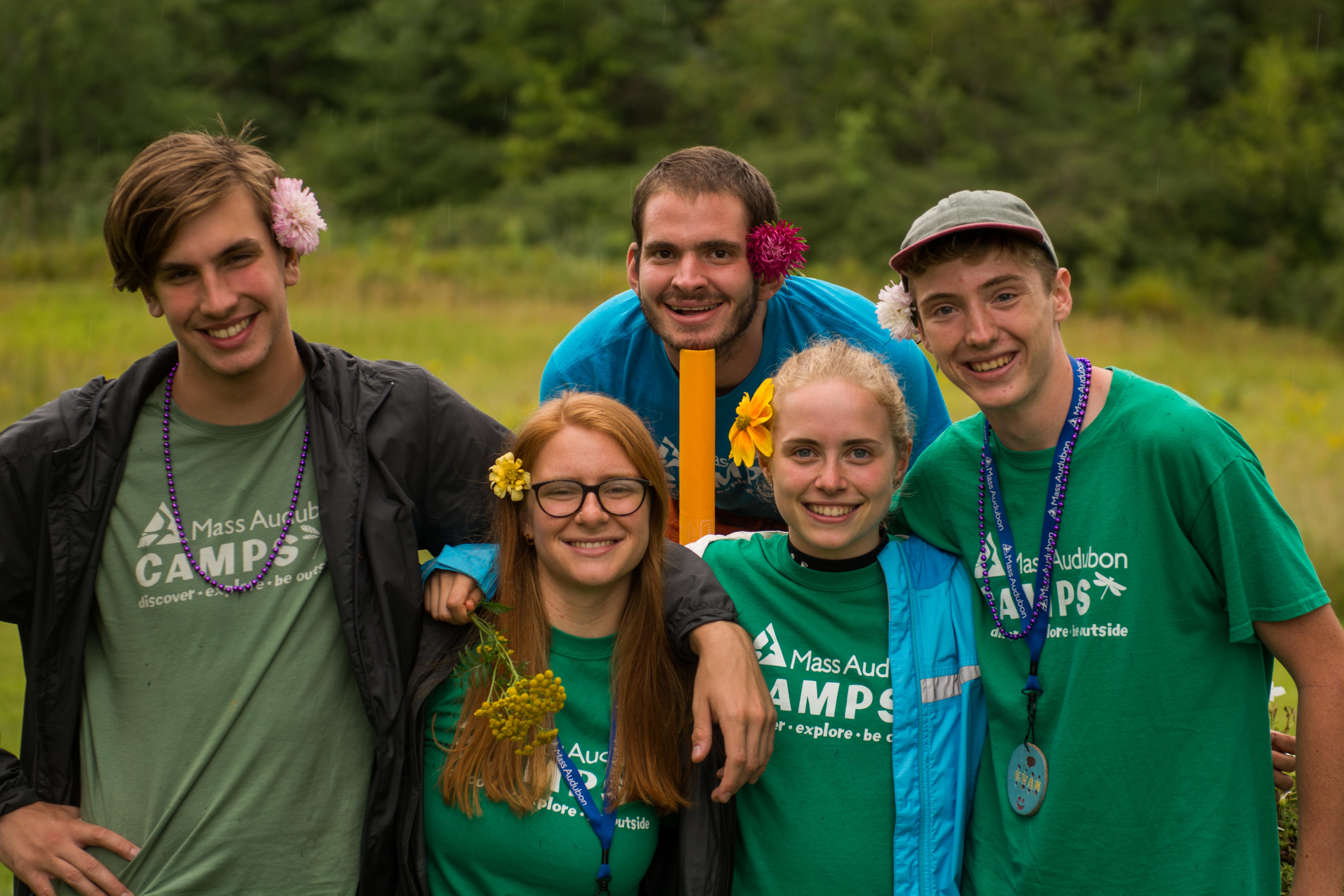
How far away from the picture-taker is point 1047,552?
2992mm

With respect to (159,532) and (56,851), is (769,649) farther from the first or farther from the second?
(56,851)

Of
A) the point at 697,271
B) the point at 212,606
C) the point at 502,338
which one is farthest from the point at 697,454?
the point at 502,338

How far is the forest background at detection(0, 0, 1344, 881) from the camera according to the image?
82.1 feet

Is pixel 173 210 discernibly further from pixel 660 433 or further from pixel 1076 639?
pixel 1076 639

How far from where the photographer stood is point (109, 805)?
3049 mm

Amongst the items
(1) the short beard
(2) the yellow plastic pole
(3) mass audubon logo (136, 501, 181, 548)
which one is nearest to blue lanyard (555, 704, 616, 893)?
(3) mass audubon logo (136, 501, 181, 548)

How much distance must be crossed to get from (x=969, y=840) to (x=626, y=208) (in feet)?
84.9

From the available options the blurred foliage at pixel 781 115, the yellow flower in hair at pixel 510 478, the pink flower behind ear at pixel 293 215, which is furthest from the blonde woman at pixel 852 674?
the blurred foliage at pixel 781 115

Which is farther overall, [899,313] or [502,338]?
[502,338]

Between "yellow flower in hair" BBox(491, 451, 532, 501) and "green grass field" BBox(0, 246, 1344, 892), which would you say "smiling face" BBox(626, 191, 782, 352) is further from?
"green grass field" BBox(0, 246, 1344, 892)

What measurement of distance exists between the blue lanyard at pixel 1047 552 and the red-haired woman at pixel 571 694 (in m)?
0.89

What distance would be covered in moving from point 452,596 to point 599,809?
0.67m

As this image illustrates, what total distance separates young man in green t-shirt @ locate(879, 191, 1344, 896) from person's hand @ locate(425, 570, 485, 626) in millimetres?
1351

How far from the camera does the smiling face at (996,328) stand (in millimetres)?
2977
